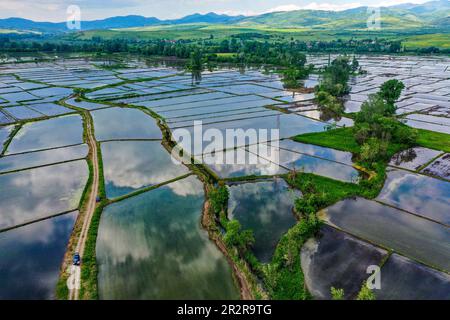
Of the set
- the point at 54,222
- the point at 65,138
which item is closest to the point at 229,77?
the point at 65,138

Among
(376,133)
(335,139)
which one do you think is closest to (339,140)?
(335,139)

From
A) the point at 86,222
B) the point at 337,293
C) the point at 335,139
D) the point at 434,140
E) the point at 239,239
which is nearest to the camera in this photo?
the point at 337,293

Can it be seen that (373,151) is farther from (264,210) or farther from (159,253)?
(159,253)

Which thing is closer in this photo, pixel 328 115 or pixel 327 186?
pixel 327 186

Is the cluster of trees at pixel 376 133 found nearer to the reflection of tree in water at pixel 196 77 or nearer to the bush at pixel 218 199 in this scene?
the bush at pixel 218 199

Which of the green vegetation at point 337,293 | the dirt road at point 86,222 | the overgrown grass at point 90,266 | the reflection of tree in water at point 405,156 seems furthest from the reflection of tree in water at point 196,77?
the green vegetation at point 337,293
